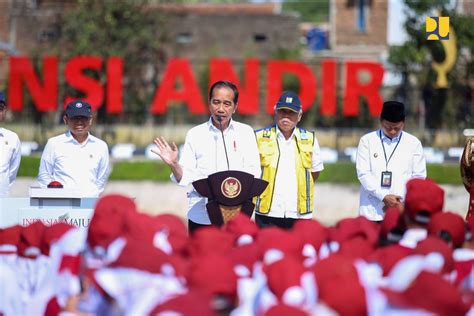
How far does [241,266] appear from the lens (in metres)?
4.41

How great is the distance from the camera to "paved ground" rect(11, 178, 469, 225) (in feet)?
50.6

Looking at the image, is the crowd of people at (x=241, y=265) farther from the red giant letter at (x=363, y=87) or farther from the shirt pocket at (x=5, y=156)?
the red giant letter at (x=363, y=87)

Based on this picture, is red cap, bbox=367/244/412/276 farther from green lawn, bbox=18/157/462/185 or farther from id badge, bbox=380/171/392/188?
green lawn, bbox=18/157/462/185

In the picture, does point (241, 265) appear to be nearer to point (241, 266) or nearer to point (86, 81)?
point (241, 266)

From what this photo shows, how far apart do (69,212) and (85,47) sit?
23.7m

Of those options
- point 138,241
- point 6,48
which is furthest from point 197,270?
point 6,48

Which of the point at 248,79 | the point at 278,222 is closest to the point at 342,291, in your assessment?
the point at 278,222

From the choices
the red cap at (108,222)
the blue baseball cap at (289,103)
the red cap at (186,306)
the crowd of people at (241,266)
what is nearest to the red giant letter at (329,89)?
the blue baseball cap at (289,103)

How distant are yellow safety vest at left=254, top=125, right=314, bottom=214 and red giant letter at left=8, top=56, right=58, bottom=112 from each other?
17.4m

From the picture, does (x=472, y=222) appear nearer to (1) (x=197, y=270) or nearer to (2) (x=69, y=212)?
(1) (x=197, y=270)

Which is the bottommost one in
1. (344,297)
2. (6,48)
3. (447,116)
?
(344,297)

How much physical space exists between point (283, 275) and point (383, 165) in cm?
411

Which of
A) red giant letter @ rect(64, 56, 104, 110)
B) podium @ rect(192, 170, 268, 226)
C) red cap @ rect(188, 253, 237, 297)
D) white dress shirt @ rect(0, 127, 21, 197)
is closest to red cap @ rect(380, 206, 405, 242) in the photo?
red cap @ rect(188, 253, 237, 297)

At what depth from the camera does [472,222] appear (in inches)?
214
